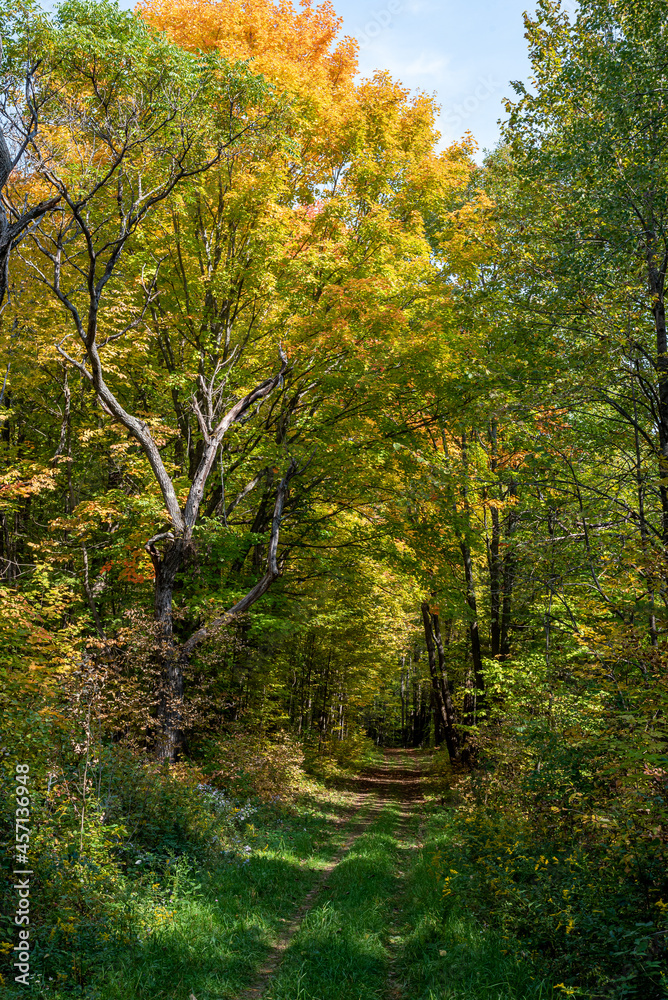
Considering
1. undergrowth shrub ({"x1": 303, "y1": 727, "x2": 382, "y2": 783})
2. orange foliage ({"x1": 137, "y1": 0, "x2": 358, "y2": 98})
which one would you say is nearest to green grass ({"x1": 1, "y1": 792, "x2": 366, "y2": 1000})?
undergrowth shrub ({"x1": 303, "y1": 727, "x2": 382, "y2": 783})

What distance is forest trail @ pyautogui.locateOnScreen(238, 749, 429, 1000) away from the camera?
206 inches

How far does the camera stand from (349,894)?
757cm

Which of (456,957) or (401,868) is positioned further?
(401,868)

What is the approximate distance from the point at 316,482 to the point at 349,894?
718 cm

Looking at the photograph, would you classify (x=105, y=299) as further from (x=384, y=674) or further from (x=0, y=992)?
(x=384, y=674)

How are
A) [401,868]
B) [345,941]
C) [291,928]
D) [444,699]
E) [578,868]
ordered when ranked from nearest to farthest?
1. [578,868]
2. [345,941]
3. [291,928]
4. [401,868]
5. [444,699]

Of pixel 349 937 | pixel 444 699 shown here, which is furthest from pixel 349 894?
pixel 444 699

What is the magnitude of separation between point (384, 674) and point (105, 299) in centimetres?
2393

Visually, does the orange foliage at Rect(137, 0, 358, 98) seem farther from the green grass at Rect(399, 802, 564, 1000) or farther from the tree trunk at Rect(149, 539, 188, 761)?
the green grass at Rect(399, 802, 564, 1000)

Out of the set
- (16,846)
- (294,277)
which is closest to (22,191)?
(294,277)

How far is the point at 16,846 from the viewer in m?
5.19

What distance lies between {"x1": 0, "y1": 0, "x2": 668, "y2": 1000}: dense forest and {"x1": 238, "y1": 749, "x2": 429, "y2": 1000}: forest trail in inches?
3.2

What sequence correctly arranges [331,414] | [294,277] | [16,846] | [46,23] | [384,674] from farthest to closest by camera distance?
[384,674] → [331,414] → [294,277] → [46,23] → [16,846]

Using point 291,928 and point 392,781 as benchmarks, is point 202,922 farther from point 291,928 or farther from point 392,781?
point 392,781
